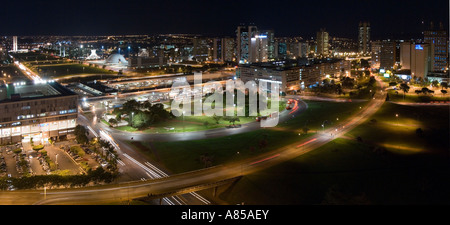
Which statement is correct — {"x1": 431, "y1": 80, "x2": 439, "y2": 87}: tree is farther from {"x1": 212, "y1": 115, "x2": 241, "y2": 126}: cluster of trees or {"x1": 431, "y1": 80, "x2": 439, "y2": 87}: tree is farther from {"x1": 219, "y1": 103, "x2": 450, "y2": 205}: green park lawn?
{"x1": 212, "y1": 115, "x2": 241, "y2": 126}: cluster of trees

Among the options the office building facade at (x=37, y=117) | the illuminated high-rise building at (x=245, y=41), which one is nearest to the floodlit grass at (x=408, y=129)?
the office building facade at (x=37, y=117)

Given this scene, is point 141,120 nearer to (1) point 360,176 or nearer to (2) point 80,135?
(2) point 80,135

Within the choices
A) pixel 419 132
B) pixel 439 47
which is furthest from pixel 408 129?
→ pixel 439 47

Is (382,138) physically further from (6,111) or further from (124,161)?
(6,111)

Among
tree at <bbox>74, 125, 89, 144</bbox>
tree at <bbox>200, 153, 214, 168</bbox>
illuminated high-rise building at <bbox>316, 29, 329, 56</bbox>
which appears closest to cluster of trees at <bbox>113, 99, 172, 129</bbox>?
tree at <bbox>74, 125, 89, 144</bbox>

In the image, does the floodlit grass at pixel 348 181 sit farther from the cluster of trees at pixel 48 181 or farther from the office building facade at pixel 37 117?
the office building facade at pixel 37 117
